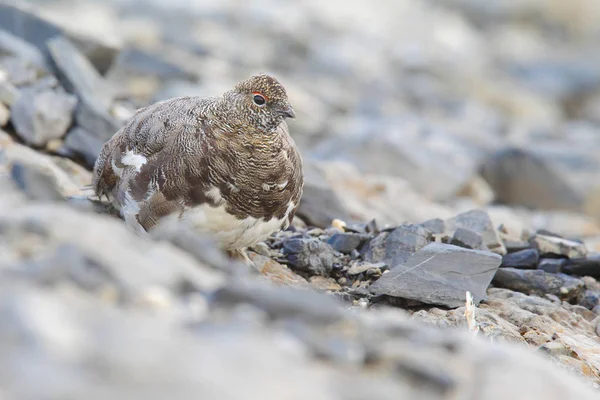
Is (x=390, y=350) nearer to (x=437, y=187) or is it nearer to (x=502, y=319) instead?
(x=502, y=319)

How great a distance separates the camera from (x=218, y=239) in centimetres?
557

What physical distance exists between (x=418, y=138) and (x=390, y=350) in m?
13.7

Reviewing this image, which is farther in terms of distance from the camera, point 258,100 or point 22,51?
point 22,51

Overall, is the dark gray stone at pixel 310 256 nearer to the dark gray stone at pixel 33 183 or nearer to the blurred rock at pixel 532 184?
the dark gray stone at pixel 33 183

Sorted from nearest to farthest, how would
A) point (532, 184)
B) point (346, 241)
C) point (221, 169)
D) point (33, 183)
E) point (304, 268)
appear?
point (33, 183)
point (221, 169)
point (304, 268)
point (346, 241)
point (532, 184)

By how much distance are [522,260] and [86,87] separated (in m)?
4.97

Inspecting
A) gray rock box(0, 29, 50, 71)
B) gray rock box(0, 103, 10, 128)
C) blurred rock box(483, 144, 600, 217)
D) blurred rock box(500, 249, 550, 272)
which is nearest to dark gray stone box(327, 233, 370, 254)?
blurred rock box(500, 249, 550, 272)

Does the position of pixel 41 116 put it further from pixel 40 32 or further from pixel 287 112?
pixel 287 112

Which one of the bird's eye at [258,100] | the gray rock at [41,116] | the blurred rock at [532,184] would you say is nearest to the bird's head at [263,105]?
the bird's eye at [258,100]

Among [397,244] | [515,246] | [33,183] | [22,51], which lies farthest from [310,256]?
[22,51]

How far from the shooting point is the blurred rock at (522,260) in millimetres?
6938

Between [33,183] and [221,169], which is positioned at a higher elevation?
[221,169]

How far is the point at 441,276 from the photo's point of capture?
580 cm

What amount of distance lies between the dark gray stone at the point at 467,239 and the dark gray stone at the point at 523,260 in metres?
0.44
